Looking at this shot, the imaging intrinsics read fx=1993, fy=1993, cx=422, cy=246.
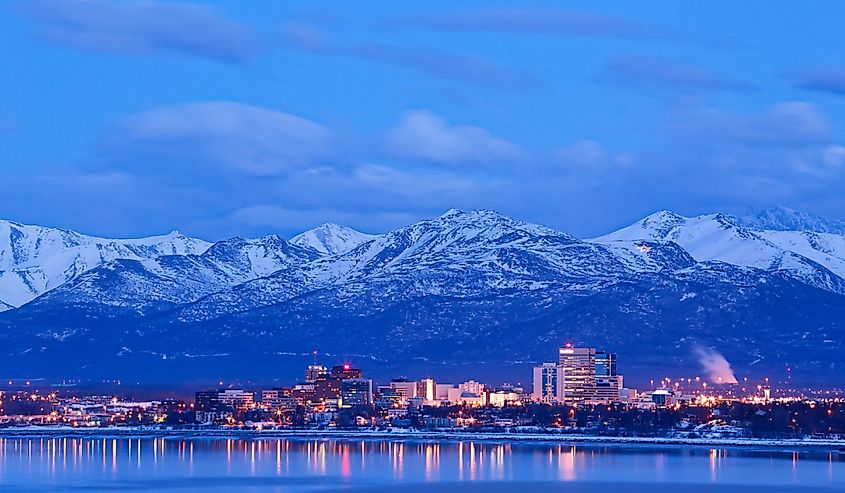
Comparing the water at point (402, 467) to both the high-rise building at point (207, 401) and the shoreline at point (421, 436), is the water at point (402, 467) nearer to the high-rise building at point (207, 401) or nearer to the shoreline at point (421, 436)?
the shoreline at point (421, 436)

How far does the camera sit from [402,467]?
106 m

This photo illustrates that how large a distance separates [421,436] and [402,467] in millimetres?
42956

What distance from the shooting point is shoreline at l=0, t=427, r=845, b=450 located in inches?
5344

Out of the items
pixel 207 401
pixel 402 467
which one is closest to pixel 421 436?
pixel 402 467

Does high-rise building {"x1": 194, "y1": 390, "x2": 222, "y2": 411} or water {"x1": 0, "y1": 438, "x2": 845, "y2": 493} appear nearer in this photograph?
water {"x1": 0, "y1": 438, "x2": 845, "y2": 493}

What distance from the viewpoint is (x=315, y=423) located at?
180000 mm

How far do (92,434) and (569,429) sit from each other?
3801 cm

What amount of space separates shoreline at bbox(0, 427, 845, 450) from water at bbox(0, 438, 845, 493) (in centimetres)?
600

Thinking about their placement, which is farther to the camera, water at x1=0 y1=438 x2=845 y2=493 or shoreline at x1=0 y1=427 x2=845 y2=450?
shoreline at x1=0 y1=427 x2=845 y2=450

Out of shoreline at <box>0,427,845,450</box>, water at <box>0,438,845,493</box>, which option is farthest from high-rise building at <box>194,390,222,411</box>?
water at <box>0,438,845,493</box>

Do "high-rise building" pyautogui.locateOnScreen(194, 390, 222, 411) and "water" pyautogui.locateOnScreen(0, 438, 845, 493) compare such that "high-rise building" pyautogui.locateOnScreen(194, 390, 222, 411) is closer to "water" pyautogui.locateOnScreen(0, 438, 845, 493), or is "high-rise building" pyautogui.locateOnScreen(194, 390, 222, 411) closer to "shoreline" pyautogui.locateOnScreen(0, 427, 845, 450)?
"shoreline" pyautogui.locateOnScreen(0, 427, 845, 450)

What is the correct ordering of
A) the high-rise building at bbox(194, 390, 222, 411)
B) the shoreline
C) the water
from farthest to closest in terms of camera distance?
1. the high-rise building at bbox(194, 390, 222, 411)
2. the shoreline
3. the water

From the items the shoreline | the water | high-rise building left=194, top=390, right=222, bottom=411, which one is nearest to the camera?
the water

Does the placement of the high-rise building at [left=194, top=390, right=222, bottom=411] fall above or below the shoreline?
above
